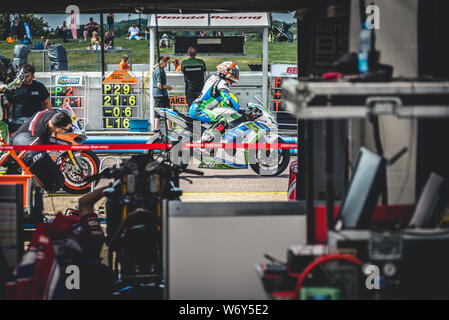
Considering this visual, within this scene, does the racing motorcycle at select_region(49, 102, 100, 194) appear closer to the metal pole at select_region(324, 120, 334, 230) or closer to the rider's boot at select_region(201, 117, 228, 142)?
the rider's boot at select_region(201, 117, 228, 142)

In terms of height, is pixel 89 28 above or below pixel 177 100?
above

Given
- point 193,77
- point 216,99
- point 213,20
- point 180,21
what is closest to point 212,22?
point 213,20

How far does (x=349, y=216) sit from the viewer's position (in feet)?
15.4

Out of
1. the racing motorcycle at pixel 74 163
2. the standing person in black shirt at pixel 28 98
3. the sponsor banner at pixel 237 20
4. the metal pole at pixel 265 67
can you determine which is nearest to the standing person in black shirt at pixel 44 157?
the racing motorcycle at pixel 74 163

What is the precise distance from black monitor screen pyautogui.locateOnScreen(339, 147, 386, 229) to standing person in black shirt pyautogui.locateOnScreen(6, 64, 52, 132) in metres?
8.42

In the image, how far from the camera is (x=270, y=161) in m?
13.3

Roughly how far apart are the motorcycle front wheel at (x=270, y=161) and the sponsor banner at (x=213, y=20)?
5.90 m

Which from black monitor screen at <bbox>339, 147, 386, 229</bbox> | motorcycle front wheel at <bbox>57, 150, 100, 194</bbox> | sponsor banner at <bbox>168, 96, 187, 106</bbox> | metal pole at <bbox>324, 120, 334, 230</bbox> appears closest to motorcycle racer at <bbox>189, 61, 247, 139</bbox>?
motorcycle front wheel at <bbox>57, 150, 100, 194</bbox>

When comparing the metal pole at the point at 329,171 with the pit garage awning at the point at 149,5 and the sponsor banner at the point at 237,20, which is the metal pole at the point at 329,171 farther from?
the sponsor banner at the point at 237,20

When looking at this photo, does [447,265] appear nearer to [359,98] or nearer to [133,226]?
[359,98]

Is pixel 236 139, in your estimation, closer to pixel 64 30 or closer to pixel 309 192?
pixel 309 192

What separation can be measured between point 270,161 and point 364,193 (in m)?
8.76

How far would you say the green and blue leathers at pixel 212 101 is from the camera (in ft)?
44.1

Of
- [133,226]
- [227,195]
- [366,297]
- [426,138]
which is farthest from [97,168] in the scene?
[366,297]
